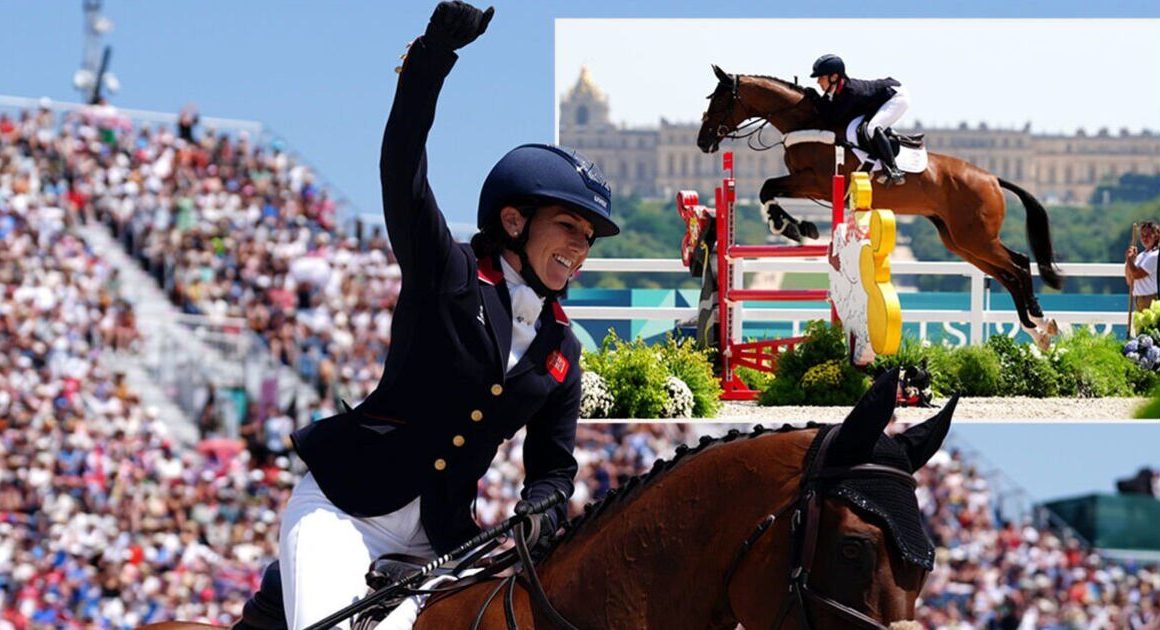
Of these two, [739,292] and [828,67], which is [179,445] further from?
[828,67]

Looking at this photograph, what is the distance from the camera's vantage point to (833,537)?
2293 millimetres

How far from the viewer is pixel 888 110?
11.2 meters

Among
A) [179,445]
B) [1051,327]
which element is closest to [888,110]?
[1051,327]

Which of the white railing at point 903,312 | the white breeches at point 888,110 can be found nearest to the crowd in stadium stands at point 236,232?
the white railing at point 903,312

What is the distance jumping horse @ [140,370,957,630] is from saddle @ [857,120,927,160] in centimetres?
876

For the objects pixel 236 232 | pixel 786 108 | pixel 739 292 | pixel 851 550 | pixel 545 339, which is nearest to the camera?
pixel 851 550

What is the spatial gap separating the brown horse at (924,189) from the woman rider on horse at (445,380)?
28.2 feet


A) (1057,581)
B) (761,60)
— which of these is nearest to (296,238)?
(761,60)

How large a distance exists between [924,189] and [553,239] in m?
9.33

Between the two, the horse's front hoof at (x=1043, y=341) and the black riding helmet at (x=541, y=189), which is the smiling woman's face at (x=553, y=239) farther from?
the horse's front hoof at (x=1043, y=341)

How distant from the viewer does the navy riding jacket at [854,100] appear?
1120 centimetres

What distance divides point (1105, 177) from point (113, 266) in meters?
10.4

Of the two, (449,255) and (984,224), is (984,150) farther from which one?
(449,255)

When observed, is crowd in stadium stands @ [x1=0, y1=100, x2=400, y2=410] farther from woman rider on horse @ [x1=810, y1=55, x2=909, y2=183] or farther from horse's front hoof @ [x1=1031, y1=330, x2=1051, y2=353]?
horse's front hoof @ [x1=1031, y1=330, x2=1051, y2=353]
